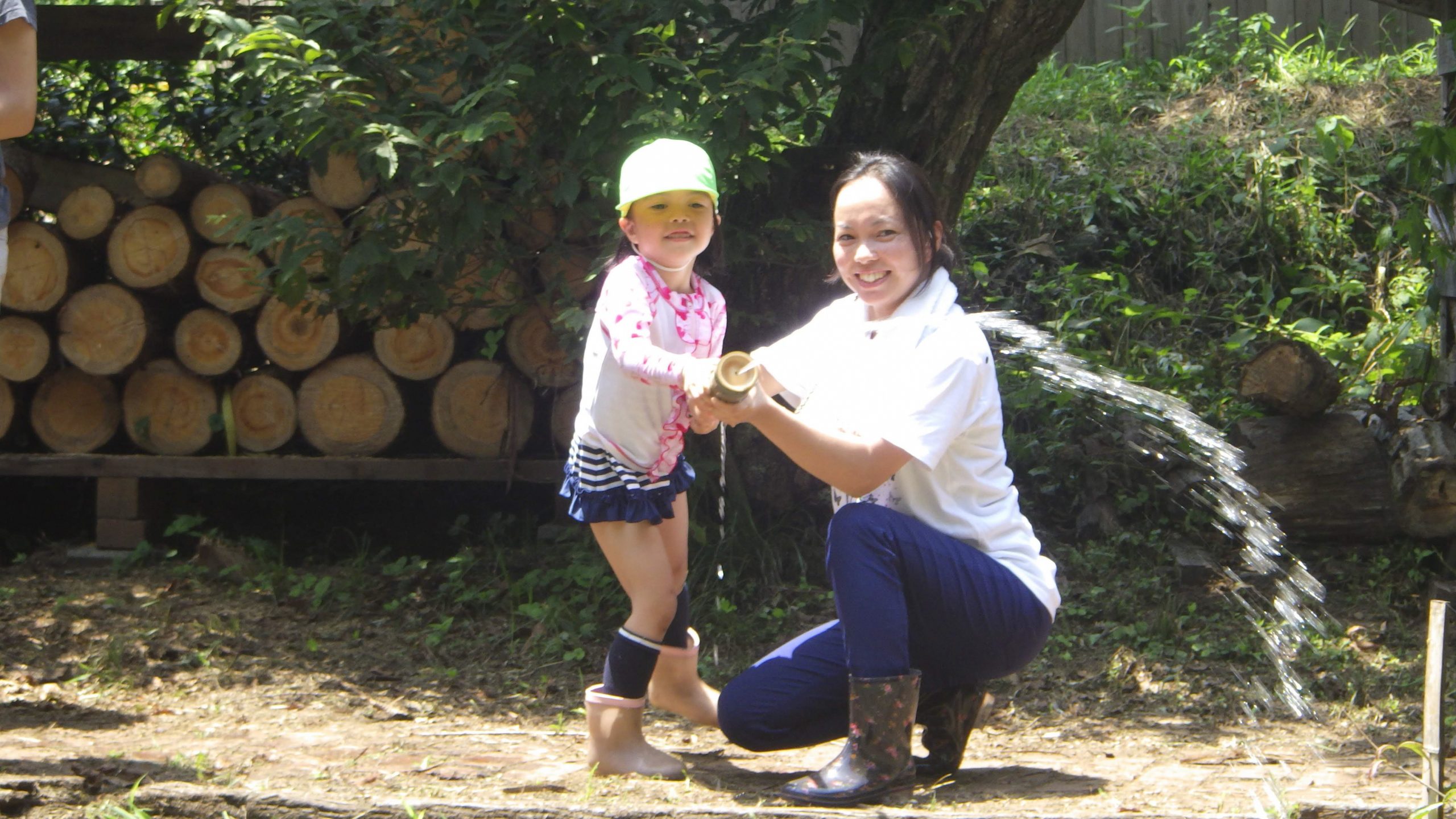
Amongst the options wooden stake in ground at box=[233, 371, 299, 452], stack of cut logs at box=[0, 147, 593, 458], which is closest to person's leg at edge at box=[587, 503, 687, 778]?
stack of cut logs at box=[0, 147, 593, 458]

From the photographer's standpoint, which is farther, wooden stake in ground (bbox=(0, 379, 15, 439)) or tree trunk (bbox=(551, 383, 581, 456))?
wooden stake in ground (bbox=(0, 379, 15, 439))

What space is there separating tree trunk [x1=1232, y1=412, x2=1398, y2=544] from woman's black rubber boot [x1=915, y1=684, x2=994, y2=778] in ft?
7.16

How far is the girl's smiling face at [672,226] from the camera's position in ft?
8.18

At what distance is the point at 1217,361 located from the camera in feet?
17.2

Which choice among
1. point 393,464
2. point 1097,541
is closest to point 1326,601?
point 1097,541

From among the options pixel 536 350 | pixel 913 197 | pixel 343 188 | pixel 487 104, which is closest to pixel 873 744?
pixel 913 197

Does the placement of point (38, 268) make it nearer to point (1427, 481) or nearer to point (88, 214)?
point (88, 214)

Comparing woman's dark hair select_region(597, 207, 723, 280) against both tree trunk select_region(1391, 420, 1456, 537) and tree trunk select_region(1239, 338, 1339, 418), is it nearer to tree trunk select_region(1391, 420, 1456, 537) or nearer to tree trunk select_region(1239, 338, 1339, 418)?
tree trunk select_region(1239, 338, 1339, 418)

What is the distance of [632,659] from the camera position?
2557 mm

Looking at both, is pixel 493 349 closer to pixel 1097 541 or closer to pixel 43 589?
pixel 43 589

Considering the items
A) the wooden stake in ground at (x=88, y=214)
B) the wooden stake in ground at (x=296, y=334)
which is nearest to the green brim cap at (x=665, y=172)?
the wooden stake in ground at (x=296, y=334)

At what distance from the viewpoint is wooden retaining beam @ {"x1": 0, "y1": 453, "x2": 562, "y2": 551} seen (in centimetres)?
457

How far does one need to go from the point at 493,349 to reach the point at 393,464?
64cm

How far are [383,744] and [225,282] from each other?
223 centimetres
